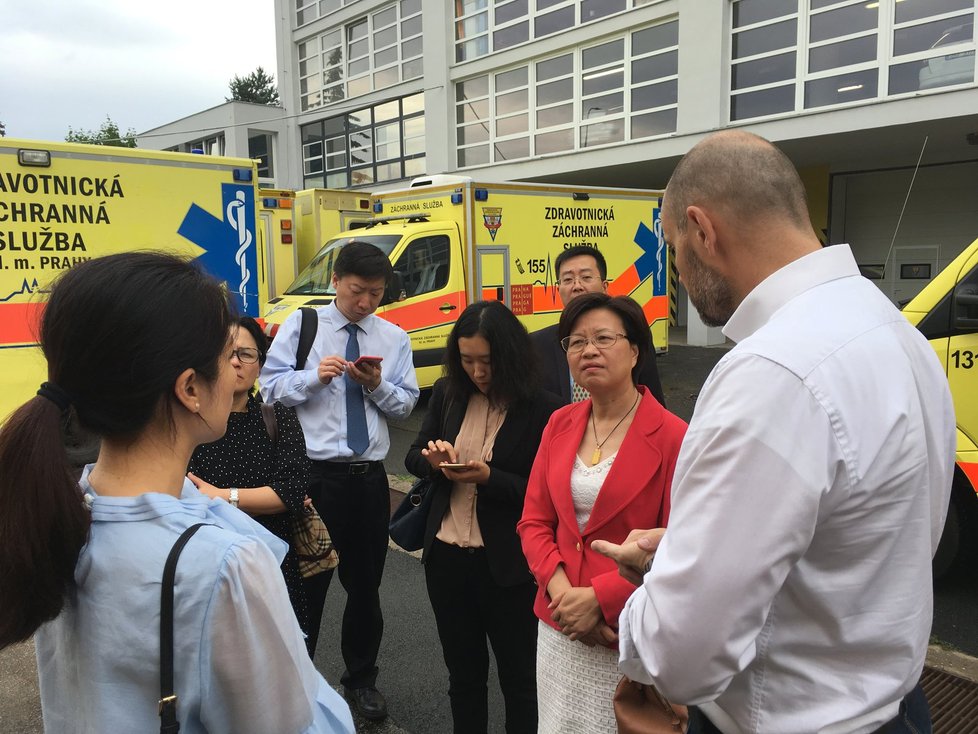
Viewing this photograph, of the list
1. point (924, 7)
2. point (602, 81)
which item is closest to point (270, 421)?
point (924, 7)

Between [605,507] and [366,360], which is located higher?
[366,360]

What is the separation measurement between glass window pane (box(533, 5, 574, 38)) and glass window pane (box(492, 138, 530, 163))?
7.91 feet

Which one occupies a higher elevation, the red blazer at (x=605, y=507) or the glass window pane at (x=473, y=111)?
the glass window pane at (x=473, y=111)

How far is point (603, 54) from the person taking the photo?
51.1 feet

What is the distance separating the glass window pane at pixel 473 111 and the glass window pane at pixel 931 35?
9407 mm

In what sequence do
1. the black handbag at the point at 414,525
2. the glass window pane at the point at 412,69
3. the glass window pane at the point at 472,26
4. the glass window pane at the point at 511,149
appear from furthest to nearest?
the glass window pane at the point at 412,69 < the glass window pane at the point at 472,26 < the glass window pane at the point at 511,149 < the black handbag at the point at 414,525

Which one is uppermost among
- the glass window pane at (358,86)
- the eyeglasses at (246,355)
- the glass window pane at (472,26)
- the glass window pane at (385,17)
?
the glass window pane at (385,17)

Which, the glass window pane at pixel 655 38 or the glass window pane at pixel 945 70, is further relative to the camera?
the glass window pane at pixel 655 38

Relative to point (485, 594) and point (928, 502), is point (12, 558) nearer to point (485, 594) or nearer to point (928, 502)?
point (928, 502)

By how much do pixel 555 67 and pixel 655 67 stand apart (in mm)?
2759

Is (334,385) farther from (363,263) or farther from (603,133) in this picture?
(603,133)

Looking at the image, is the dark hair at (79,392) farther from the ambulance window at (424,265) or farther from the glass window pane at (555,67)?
the glass window pane at (555,67)

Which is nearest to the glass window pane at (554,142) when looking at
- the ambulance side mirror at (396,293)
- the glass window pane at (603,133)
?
the glass window pane at (603,133)

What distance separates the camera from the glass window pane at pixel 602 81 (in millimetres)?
15344
